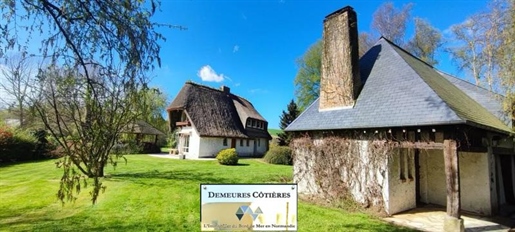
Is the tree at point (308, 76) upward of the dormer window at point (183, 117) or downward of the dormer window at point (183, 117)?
upward

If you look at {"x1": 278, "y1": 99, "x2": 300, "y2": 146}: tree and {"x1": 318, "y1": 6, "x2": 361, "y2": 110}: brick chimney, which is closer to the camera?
{"x1": 318, "y1": 6, "x2": 361, "y2": 110}: brick chimney

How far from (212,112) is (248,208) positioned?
22301 millimetres

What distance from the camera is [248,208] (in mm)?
3359

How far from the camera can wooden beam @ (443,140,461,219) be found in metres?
6.13

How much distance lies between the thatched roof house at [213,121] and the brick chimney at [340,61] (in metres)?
14.8

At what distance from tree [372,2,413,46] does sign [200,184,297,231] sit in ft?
73.9

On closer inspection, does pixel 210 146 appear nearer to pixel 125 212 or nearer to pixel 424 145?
pixel 125 212

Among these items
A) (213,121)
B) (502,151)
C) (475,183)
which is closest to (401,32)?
(502,151)

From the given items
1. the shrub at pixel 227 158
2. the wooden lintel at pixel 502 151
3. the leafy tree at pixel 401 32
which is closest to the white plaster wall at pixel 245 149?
the shrub at pixel 227 158

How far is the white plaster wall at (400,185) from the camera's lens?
777 centimetres

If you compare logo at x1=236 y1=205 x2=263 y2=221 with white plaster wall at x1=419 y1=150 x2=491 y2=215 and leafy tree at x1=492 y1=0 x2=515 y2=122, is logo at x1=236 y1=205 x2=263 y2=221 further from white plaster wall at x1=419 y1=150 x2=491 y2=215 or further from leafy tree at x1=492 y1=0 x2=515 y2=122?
white plaster wall at x1=419 y1=150 x2=491 y2=215

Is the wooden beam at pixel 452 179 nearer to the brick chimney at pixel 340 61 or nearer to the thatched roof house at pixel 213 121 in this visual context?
the brick chimney at pixel 340 61

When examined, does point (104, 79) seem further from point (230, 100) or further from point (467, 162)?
point (230, 100)

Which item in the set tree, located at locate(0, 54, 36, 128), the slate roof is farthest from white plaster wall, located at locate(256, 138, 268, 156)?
tree, located at locate(0, 54, 36, 128)
